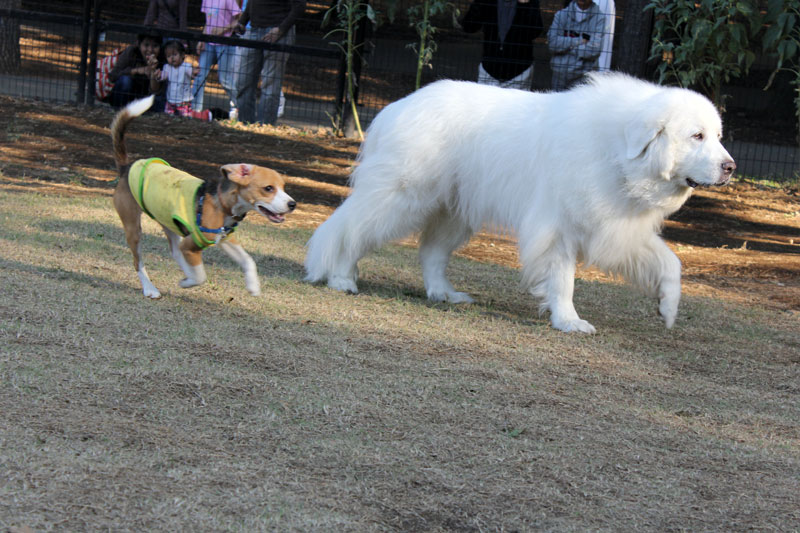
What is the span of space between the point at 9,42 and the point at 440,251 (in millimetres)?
12485

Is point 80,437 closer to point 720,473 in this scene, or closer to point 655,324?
point 720,473

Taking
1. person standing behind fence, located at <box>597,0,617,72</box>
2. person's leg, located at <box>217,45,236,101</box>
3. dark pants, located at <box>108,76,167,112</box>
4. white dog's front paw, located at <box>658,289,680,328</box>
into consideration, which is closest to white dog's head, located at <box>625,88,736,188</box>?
white dog's front paw, located at <box>658,289,680,328</box>

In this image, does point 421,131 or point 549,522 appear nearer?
point 549,522

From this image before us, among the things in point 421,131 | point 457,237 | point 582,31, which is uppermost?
point 582,31

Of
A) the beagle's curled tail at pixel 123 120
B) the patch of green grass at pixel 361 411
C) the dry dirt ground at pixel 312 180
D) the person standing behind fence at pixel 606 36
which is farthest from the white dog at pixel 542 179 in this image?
the person standing behind fence at pixel 606 36

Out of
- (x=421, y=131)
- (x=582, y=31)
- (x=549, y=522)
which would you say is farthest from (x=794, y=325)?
(x=582, y=31)

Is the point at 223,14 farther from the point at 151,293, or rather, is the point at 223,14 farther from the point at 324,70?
the point at 151,293

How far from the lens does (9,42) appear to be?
15820 mm

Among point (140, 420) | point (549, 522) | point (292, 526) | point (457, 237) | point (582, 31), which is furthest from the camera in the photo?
point (582, 31)

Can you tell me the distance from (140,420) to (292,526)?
0.99 metres

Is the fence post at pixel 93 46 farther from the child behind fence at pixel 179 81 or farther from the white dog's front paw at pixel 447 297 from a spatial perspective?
the white dog's front paw at pixel 447 297

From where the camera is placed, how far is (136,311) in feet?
16.3

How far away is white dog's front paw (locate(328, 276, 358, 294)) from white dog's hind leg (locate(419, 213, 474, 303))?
0.55m

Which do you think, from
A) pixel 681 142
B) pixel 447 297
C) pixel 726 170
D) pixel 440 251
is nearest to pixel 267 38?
pixel 440 251
